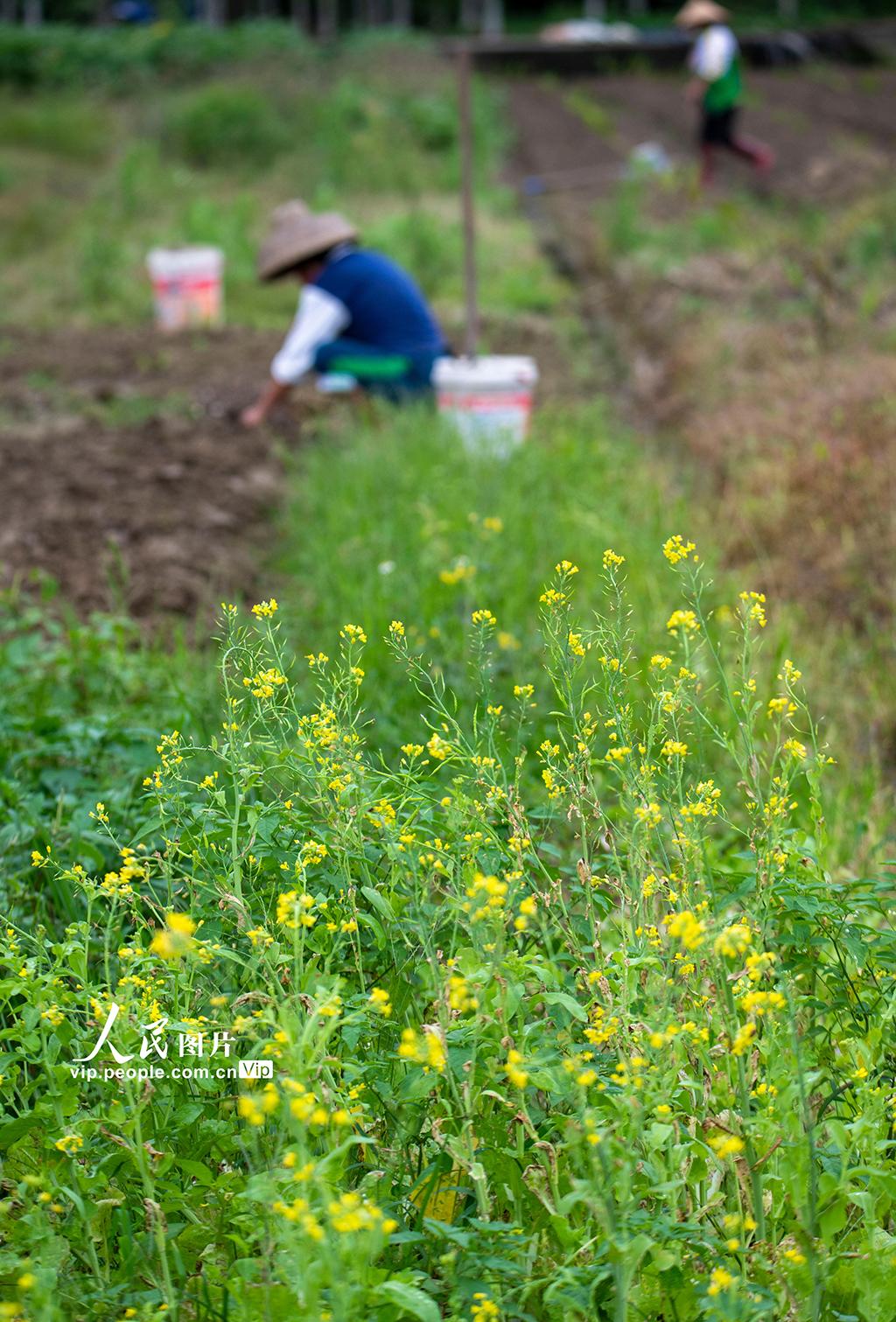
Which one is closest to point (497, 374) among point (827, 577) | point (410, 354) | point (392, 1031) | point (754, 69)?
point (410, 354)

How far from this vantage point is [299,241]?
665 cm

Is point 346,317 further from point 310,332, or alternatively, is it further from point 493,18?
point 493,18

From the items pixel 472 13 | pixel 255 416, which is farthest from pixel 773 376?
pixel 472 13

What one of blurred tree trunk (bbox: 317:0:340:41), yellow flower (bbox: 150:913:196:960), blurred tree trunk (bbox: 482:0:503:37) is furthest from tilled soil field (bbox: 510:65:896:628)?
blurred tree trunk (bbox: 482:0:503:37)

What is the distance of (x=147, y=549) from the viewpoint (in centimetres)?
511

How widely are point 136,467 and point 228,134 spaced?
11.5 metres

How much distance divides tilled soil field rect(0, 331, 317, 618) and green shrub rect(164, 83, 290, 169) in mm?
8127

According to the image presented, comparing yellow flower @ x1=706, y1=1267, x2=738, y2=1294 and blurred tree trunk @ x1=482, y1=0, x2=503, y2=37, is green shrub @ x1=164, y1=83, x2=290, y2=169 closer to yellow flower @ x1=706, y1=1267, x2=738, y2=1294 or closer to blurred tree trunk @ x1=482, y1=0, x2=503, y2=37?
yellow flower @ x1=706, y1=1267, x2=738, y2=1294

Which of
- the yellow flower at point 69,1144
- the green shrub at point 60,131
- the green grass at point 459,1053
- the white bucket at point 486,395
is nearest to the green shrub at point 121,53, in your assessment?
the green shrub at point 60,131

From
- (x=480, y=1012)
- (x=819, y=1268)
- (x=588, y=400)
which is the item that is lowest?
(x=588, y=400)

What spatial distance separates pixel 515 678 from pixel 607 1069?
6.08ft

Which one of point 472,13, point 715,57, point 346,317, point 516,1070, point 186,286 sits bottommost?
point 186,286

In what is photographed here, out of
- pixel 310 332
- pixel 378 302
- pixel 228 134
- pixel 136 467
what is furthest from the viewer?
pixel 228 134

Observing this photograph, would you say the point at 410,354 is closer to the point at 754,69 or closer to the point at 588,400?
the point at 588,400
